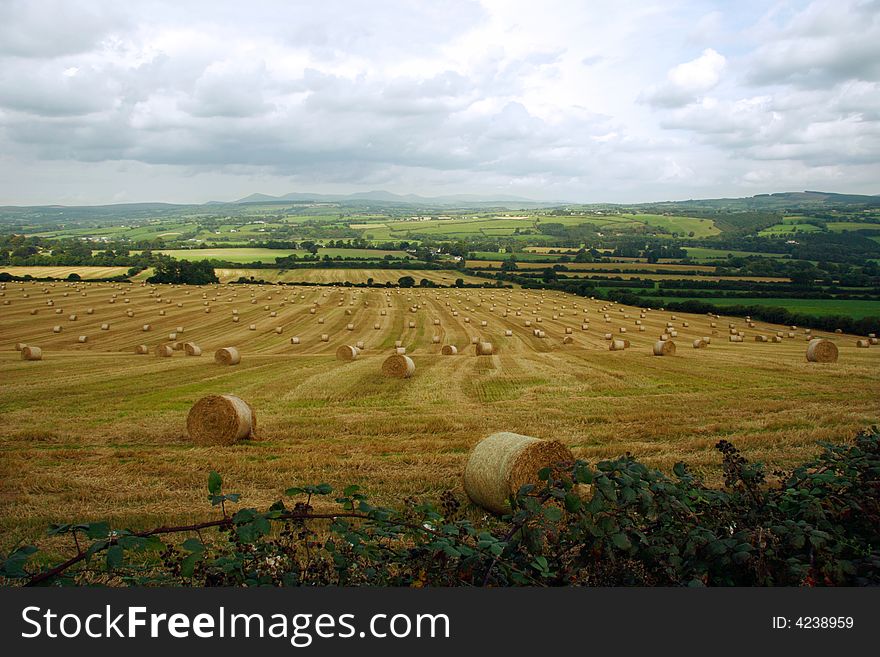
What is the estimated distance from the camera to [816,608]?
3277 mm

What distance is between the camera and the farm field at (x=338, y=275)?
90.7m

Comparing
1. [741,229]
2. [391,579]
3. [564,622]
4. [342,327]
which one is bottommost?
[342,327]

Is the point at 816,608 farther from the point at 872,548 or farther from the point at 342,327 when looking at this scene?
the point at 342,327

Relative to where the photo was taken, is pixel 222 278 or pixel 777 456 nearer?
pixel 777 456

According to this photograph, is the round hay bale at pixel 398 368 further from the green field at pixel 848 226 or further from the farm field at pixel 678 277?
the green field at pixel 848 226

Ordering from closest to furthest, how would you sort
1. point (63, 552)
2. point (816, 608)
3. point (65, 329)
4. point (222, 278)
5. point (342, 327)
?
point (816, 608)
point (63, 552)
point (65, 329)
point (342, 327)
point (222, 278)

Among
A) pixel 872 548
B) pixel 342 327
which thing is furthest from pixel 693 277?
pixel 872 548

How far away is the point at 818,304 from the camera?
195 ft

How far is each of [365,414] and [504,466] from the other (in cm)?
830

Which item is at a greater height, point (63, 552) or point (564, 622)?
point (564, 622)

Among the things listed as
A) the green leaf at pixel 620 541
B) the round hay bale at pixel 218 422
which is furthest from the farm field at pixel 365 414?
the green leaf at pixel 620 541

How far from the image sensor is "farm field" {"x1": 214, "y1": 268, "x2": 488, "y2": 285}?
90.7 m

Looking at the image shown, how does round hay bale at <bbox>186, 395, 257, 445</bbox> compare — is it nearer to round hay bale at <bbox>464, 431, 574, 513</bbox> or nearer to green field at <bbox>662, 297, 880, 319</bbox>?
round hay bale at <bbox>464, 431, 574, 513</bbox>

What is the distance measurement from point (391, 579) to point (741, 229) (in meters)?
187
